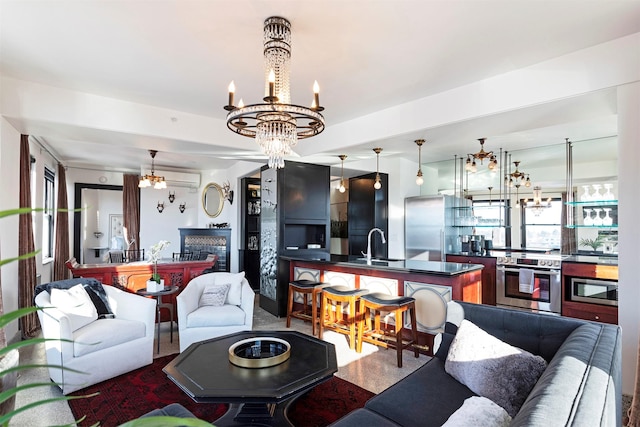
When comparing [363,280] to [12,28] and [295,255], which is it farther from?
[12,28]

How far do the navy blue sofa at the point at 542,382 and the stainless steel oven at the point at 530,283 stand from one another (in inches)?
133

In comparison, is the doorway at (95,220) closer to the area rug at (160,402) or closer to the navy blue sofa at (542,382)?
the area rug at (160,402)

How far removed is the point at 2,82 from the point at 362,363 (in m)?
4.39

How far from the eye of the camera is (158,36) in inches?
104

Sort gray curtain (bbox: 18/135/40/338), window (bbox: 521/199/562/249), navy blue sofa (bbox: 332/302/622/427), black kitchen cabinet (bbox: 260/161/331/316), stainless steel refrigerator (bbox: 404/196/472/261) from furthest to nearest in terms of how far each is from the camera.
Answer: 1. window (bbox: 521/199/562/249)
2. stainless steel refrigerator (bbox: 404/196/472/261)
3. black kitchen cabinet (bbox: 260/161/331/316)
4. gray curtain (bbox: 18/135/40/338)
5. navy blue sofa (bbox: 332/302/622/427)

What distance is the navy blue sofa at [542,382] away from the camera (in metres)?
1.05

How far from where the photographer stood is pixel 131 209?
8.85 m

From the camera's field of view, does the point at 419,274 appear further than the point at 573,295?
No

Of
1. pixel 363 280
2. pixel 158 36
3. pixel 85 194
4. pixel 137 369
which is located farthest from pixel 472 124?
pixel 85 194

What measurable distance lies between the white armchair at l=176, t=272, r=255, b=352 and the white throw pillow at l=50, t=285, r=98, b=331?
0.77m

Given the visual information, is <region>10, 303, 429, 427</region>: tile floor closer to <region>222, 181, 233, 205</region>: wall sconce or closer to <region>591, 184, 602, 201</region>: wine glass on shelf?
<region>591, 184, 602, 201</region>: wine glass on shelf

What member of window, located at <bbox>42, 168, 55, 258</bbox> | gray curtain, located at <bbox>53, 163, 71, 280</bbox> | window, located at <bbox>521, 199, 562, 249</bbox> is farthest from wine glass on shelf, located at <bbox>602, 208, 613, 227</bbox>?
gray curtain, located at <bbox>53, 163, 71, 280</bbox>

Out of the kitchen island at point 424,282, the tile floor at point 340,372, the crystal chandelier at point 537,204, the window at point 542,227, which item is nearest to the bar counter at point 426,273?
the kitchen island at point 424,282

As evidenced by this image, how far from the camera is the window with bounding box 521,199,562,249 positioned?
28.7 feet
